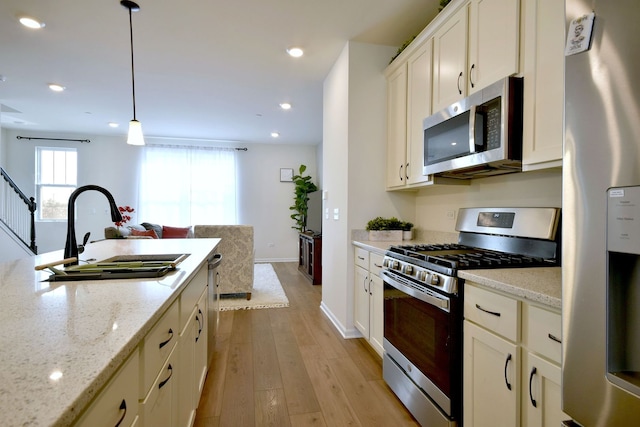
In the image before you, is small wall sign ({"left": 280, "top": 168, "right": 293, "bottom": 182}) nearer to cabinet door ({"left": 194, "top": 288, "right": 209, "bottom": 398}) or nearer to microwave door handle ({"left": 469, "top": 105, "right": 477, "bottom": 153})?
cabinet door ({"left": 194, "top": 288, "right": 209, "bottom": 398})

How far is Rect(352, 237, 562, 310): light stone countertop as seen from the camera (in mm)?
1043

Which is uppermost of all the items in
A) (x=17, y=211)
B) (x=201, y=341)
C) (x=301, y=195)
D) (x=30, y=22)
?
(x=30, y=22)

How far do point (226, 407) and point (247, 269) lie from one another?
7.22 ft

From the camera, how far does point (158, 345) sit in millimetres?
958

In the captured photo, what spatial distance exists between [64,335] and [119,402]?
0.60 ft

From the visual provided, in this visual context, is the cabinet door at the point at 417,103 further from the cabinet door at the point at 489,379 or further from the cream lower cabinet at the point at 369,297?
the cabinet door at the point at 489,379

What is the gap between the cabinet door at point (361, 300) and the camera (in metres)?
2.59

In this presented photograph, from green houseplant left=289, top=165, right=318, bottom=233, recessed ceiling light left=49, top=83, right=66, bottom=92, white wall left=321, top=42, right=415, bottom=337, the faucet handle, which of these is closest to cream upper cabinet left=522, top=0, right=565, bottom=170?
white wall left=321, top=42, right=415, bottom=337

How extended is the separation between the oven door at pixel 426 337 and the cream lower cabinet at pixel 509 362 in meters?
0.05

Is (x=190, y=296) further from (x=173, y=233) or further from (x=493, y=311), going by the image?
(x=173, y=233)

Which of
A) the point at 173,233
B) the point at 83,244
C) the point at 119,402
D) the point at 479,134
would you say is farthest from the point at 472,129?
the point at 173,233

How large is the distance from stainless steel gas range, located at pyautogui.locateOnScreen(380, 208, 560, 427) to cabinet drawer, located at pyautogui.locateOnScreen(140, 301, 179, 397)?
1.17 meters

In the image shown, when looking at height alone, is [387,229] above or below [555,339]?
above

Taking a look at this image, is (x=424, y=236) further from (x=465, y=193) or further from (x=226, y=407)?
(x=226, y=407)
